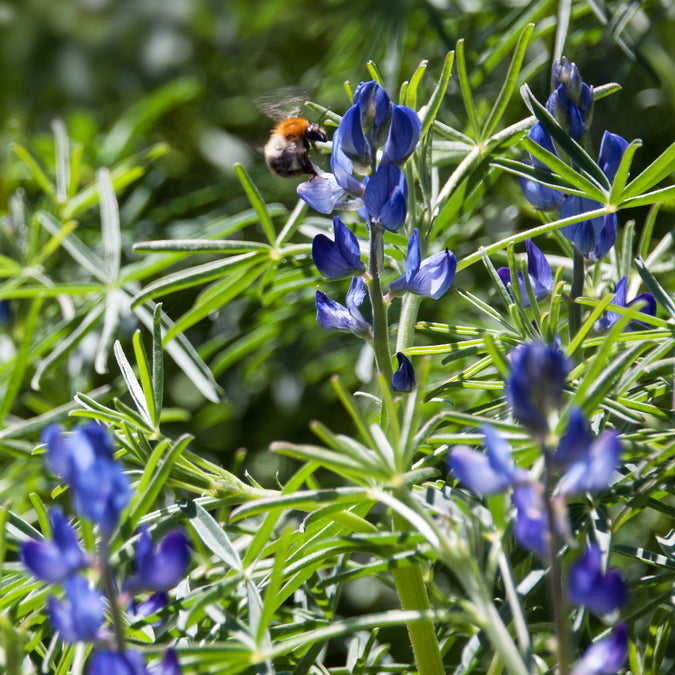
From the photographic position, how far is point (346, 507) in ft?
2.01

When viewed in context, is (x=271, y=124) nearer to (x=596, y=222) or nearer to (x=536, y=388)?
(x=596, y=222)

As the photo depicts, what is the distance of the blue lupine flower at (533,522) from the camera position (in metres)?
0.40

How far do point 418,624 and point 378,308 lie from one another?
237 millimetres

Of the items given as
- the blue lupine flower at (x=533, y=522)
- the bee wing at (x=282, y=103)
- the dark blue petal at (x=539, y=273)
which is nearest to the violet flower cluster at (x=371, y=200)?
the dark blue petal at (x=539, y=273)

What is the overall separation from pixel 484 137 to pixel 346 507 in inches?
14.7

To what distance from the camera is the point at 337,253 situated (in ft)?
1.97

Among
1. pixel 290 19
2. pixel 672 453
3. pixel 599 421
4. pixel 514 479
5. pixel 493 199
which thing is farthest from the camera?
pixel 290 19

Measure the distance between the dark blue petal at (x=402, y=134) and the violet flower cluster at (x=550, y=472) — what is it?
0.24m

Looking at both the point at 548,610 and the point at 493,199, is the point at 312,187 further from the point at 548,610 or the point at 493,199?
the point at 493,199

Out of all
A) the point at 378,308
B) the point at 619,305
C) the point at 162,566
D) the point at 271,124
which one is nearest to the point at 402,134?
the point at 378,308

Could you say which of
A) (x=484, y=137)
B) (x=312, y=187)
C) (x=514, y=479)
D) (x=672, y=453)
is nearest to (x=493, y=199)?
(x=484, y=137)

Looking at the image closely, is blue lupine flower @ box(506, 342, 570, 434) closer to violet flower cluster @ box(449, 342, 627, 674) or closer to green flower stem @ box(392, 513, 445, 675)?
violet flower cluster @ box(449, 342, 627, 674)

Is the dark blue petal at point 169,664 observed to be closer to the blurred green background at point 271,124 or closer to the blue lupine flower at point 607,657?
the blue lupine flower at point 607,657

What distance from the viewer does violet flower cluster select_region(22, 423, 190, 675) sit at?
0.40m
